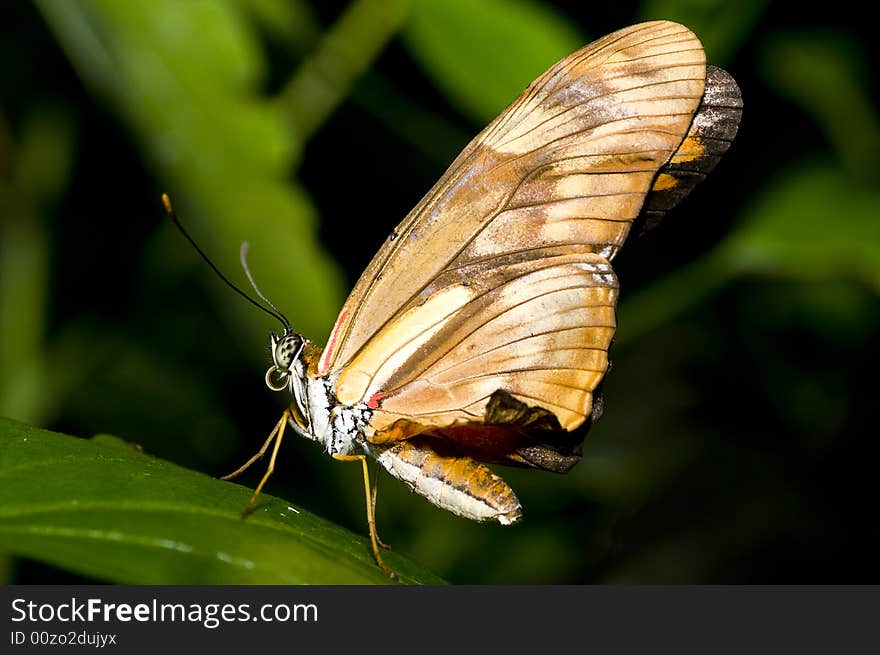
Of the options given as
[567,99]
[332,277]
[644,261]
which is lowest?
[332,277]

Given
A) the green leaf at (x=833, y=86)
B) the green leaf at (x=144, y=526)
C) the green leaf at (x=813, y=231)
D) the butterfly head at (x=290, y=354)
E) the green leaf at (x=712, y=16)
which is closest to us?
the green leaf at (x=144, y=526)

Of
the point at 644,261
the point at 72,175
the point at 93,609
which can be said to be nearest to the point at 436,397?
the point at 93,609


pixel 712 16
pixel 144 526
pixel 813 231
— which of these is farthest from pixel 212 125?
pixel 813 231

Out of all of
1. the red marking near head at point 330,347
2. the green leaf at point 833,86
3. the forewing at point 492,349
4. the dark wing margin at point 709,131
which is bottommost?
the red marking near head at point 330,347

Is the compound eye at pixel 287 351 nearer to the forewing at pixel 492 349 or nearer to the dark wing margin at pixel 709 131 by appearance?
the forewing at pixel 492 349

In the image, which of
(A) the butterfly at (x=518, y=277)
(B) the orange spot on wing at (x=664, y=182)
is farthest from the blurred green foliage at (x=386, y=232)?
(B) the orange spot on wing at (x=664, y=182)

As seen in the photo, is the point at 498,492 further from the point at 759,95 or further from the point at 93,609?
the point at 759,95

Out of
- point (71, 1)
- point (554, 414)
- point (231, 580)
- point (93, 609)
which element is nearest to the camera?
point (231, 580)
